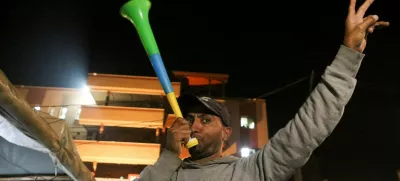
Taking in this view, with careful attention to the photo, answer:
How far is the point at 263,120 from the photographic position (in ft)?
62.8

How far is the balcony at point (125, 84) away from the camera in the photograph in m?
18.7

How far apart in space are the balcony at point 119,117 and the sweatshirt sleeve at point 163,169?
51.8 feet

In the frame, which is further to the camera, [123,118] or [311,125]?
[123,118]

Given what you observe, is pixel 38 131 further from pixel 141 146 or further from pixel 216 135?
pixel 141 146

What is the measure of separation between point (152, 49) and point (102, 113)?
52.7ft

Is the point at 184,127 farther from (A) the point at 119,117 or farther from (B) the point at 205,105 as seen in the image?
(A) the point at 119,117

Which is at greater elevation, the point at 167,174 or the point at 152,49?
the point at 152,49

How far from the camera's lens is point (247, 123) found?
63.4 feet

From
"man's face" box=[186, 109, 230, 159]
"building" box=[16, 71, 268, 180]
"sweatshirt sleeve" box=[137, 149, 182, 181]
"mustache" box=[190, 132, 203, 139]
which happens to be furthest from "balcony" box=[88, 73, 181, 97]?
"sweatshirt sleeve" box=[137, 149, 182, 181]

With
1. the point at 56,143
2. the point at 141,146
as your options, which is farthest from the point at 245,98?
the point at 56,143

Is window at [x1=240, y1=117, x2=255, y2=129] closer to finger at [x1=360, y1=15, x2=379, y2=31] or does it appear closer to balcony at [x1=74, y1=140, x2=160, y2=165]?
balcony at [x1=74, y1=140, x2=160, y2=165]

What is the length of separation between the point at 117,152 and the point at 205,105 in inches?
583

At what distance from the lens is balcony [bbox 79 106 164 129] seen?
17.5 meters

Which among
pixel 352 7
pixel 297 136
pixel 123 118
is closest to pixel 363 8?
pixel 352 7
